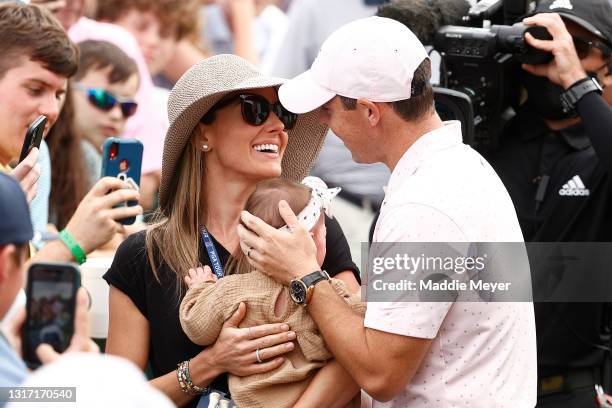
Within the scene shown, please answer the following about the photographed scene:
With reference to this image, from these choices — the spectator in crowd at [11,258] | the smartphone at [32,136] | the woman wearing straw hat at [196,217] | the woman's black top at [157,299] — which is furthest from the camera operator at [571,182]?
the spectator in crowd at [11,258]

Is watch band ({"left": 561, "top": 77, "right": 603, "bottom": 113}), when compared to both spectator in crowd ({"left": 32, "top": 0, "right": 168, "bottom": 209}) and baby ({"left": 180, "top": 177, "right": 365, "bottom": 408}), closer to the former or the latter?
baby ({"left": 180, "top": 177, "right": 365, "bottom": 408})

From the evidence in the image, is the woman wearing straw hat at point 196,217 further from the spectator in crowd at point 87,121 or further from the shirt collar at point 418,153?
the spectator in crowd at point 87,121

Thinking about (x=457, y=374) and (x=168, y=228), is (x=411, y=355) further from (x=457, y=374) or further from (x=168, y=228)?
(x=168, y=228)

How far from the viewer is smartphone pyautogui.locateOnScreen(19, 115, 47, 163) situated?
140 inches

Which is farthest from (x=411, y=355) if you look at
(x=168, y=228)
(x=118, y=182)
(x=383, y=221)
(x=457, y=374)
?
(x=118, y=182)

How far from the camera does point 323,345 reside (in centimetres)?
296

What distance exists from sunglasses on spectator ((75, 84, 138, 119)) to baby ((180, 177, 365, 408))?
244 centimetres

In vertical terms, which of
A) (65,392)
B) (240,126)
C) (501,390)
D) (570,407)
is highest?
(65,392)

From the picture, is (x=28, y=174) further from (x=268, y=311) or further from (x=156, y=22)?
(x=156, y=22)

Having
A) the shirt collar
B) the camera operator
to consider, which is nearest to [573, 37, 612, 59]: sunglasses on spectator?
the camera operator

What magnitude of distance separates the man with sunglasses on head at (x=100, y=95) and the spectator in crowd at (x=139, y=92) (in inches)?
5.3

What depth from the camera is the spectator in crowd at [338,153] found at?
5406 millimetres

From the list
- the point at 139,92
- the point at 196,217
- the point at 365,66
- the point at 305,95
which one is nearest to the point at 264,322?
the point at 196,217

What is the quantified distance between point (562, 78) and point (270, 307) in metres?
1.66
